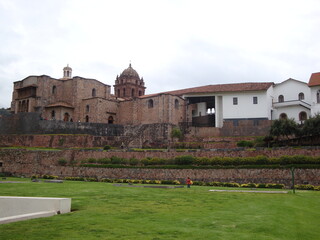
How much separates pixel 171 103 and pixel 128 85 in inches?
850

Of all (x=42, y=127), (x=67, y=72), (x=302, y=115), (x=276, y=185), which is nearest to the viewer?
(x=276, y=185)

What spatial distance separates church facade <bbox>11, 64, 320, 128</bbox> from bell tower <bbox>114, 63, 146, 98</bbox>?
11.2 metres

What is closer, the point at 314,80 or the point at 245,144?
the point at 245,144

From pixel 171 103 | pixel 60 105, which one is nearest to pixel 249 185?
pixel 171 103

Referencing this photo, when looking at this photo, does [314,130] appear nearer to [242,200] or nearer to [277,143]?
[277,143]

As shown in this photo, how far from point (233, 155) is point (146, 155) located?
28.1 feet

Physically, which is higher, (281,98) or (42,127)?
(281,98)

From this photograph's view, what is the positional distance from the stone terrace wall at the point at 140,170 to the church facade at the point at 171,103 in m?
15.2

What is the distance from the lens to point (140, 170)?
32.2 metres

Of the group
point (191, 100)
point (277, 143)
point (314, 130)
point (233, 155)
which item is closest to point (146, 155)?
point (233, 155)

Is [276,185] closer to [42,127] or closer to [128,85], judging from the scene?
[42,127]

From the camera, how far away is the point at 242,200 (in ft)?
54.5

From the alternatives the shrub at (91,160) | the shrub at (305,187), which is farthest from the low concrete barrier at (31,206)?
the shrub at (91,160)

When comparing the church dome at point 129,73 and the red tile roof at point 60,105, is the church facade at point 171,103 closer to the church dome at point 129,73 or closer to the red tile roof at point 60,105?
the red tile roof at point 60,105
